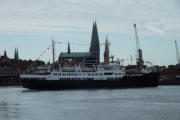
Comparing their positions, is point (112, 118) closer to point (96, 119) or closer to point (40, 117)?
point (96, 119)

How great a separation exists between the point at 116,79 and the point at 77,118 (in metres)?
51.2

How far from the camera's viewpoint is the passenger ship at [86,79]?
3270 inches

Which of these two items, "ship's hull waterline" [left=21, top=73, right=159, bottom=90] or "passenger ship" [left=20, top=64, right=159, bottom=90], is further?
"passenger ship" [left=20, top=64, right=159, bottom=90]

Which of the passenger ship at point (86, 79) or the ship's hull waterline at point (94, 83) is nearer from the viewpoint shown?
the ship's hull waterline at point (94, 83)

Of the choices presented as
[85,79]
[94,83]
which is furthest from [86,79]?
[94,83]

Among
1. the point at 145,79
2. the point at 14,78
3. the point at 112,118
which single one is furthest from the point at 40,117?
the point at 14,78

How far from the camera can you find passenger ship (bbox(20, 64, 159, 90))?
8306 centimetres

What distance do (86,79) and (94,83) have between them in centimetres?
221

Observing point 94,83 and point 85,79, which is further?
point 85,79

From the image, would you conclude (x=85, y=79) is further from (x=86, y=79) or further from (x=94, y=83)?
(x=94, y=83)

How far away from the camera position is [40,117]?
1428 inches

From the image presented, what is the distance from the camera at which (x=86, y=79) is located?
283 ft

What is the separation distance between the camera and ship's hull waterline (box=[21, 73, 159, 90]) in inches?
3258

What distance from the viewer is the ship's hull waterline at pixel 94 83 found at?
82.8m
